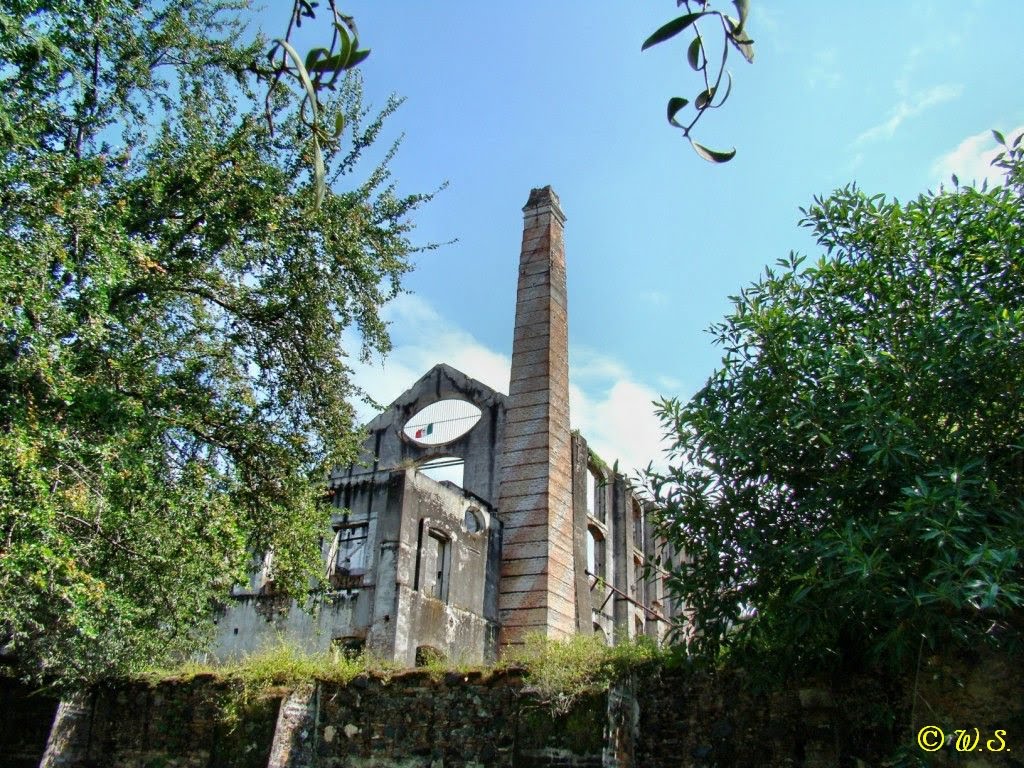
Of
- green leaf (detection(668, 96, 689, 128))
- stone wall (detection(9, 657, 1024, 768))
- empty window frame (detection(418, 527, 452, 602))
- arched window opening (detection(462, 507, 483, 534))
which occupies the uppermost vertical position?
arched window opening (detection(462, 507, 483, 534))

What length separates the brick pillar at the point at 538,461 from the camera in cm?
1758

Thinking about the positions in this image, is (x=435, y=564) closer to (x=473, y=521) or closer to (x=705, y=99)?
(x=473, y=521)

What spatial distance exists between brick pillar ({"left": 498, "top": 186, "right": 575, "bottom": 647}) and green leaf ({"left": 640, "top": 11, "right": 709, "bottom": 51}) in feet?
53.2

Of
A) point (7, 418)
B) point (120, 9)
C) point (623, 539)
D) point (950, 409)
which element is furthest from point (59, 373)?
point (623, 539)

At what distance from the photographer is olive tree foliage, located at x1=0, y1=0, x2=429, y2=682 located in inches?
304

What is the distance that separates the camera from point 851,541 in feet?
19.0

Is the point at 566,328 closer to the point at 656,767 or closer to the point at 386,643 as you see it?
the point at 386,643

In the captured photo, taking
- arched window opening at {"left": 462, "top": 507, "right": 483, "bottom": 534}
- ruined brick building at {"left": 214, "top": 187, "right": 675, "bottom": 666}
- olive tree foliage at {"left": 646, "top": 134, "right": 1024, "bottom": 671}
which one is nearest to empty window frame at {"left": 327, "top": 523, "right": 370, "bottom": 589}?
ruined brick building at {"left": 214, "top": 187, "right": 675, "bottom": 666}

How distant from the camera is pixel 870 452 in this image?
6344 millimetres

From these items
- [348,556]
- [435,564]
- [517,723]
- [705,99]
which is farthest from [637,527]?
[705,99]

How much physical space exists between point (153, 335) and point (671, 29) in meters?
9.36

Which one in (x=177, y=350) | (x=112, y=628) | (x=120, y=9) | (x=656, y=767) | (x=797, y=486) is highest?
(x=120, y=9)

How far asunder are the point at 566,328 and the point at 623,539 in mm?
7952

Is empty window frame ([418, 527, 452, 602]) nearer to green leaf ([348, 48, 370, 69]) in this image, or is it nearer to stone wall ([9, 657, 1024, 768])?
stone wall ([9, 657, 1024, 768])
